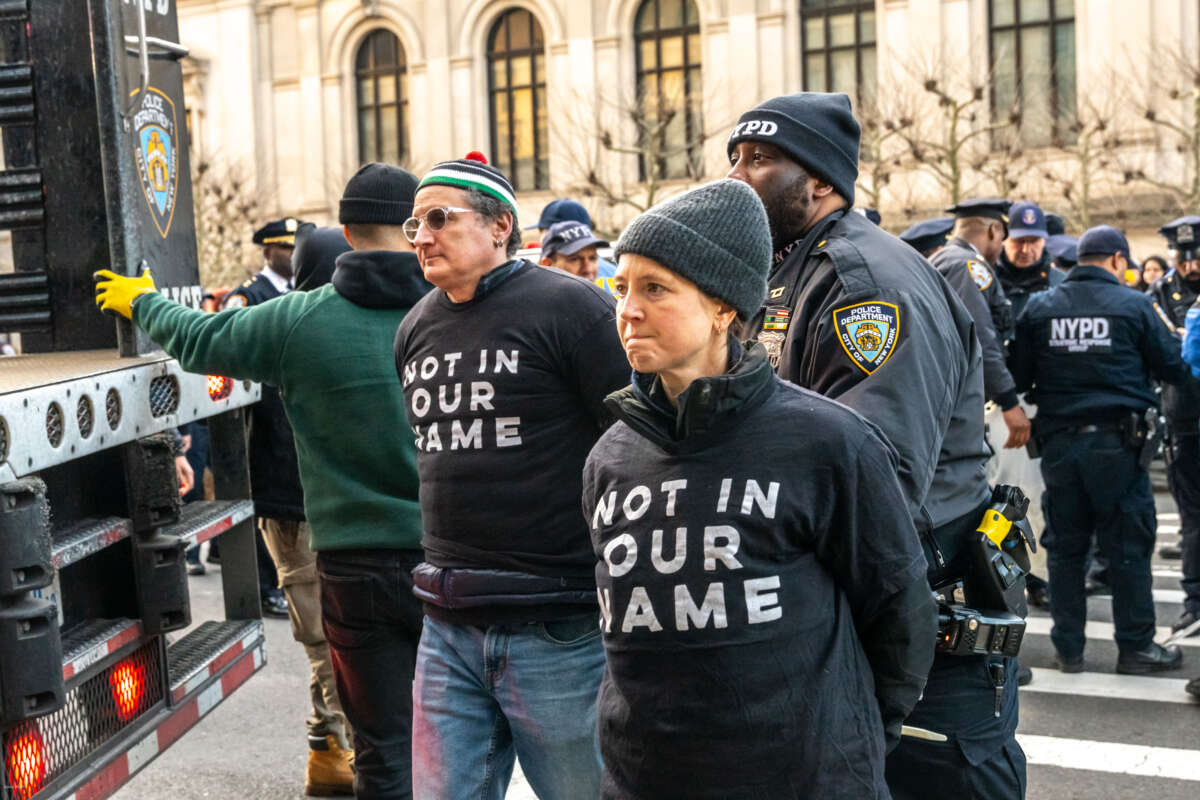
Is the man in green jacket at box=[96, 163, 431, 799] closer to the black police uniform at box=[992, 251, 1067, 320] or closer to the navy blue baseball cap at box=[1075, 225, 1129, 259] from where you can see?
the navy blue baseball cap at box=[1075, 225, 1129, 259]

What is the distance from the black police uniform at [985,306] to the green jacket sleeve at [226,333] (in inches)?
139

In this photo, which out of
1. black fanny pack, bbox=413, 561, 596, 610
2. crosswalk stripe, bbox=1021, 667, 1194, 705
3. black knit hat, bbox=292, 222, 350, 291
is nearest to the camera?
black fanny pack, bbox=413, 561, 596, 610

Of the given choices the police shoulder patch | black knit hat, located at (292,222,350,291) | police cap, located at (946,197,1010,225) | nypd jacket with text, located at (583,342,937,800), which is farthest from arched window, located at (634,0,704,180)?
nypd jacket with text, located at (583,342,937,800)

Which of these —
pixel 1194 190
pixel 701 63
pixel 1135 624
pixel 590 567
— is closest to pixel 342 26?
pixel 701 63

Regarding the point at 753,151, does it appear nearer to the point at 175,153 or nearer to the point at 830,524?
the point at 830,524

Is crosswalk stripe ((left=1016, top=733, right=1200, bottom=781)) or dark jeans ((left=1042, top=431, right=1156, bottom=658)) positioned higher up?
dark jeans ((left=1042, top=431, right=1156, bottom=658))

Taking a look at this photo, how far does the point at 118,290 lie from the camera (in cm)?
368

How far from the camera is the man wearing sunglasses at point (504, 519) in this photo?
3.34 m

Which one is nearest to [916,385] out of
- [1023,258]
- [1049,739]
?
[1049,739]

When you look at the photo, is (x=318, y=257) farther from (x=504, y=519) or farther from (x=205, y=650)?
(x=504, y=519)

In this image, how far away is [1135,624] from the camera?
7047mm

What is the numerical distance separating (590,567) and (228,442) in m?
1.42

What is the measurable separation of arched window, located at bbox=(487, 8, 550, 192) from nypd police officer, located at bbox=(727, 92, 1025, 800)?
32986 millimetres

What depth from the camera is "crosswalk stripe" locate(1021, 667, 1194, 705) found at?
669cm
